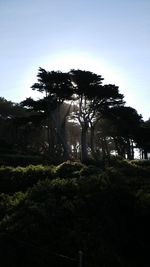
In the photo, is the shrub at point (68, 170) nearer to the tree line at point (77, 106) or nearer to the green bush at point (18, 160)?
the green bush at point (18, 160)

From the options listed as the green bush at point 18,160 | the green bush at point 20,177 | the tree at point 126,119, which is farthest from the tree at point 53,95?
the green bush at point 20,177

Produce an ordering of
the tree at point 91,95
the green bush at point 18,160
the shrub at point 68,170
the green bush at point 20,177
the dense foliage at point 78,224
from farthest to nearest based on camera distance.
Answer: the tree at point 91,95
the green bush at point 18,160
the shrub at point 68,170
the green bush at point 20,177
the dense foliage at point 78,224

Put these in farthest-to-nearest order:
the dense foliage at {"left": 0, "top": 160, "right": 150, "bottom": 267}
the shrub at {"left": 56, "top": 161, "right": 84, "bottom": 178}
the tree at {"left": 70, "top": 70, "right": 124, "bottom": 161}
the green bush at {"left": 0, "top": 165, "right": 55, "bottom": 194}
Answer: the tree at {"left": 70, "top": 70, "right": 124, "bottom": 161} → the shrub at {"left": 56, "top": 161, "right": 84, "bottom": 178} → the green bush at {"left": 0, "top": 165, "right": 55, "bottom": 194} → the dense foliage at {"left": 0, "top": 160, "right": 150, "bottom": 267}

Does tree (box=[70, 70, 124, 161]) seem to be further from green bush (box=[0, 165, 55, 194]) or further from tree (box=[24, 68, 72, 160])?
green bush (box=[0, 165, 55, 194])

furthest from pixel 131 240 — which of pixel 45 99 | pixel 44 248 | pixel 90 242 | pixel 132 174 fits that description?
pixel 45 99

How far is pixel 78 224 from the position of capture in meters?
12.2

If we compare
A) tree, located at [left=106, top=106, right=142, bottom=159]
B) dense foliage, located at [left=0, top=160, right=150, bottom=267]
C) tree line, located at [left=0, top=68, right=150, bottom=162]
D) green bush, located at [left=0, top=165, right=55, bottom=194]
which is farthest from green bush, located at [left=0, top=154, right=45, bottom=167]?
dense foliage, located at [left=0, top=160, right=150, bottom=267]

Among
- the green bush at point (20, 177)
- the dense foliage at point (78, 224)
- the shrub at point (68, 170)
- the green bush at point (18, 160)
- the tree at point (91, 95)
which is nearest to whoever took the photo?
the dense foliage at point (78, 224)

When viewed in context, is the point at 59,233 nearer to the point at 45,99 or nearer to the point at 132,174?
the point at 132,174

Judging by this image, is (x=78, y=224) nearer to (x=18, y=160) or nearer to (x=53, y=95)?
(x=18, y=160)

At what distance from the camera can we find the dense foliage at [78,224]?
35.4ft

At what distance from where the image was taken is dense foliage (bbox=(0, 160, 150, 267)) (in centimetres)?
1080

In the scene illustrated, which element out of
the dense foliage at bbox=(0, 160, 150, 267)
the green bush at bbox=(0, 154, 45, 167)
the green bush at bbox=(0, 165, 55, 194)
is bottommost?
the dense foliage at bbox=(0, 160, 150, 267)

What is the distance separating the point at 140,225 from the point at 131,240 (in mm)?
865
